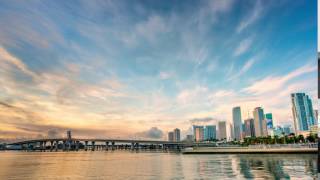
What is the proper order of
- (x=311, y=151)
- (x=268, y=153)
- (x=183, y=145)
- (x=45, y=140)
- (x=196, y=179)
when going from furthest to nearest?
(x=183, y=145), (x=45, y=140), (x=268, y=153), (x=311, y=151), (x=196, y=179)

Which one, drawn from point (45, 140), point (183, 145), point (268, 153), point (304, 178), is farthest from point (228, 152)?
point (45, 140)

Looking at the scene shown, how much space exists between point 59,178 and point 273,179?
1482 cm

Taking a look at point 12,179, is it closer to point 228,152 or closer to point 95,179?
point 95,179

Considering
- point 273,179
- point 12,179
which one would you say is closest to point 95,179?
point 12,179

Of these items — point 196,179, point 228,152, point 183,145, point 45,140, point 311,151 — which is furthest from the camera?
point 183,145

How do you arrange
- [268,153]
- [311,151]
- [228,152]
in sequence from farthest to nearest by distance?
1. [228,152]
2. [268,153]
3. [311,151]

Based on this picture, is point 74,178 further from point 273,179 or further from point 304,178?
point 304,178

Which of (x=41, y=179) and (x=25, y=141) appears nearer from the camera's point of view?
(x=41, y=179)

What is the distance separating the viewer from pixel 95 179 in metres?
20.3

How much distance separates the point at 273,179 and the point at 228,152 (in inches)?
2006

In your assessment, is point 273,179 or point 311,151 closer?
point 273,179

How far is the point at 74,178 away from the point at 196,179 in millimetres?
9013

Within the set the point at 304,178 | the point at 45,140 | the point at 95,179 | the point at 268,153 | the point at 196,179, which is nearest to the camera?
the point at 304,178

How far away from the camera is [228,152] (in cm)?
6719
